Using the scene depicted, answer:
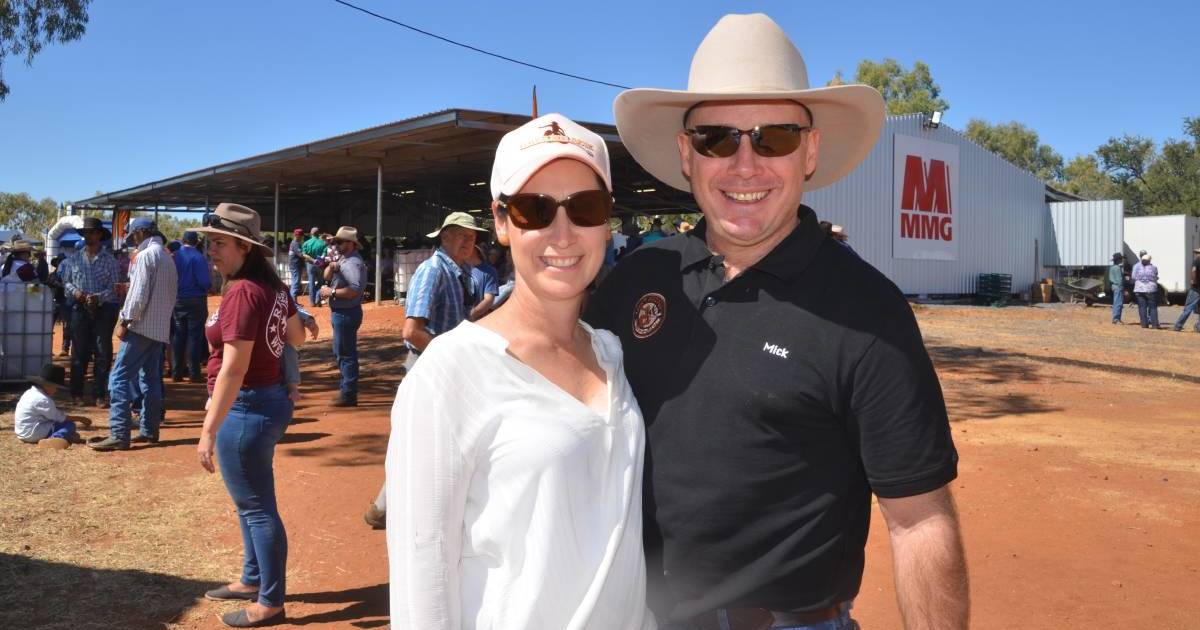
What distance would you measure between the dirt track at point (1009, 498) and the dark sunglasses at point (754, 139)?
3.20 meters

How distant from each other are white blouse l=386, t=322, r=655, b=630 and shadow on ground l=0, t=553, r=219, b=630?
3.73 metres

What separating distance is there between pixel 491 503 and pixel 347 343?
920 centimetres

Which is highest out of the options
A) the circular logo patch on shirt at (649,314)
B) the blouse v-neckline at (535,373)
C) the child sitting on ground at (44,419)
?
the circular logo patch on shirt at (649,314)

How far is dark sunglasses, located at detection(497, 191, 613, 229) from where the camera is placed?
1.91m

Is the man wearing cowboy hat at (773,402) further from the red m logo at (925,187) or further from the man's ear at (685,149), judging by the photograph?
the red m logo at (925,187)

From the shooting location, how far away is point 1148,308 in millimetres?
21969

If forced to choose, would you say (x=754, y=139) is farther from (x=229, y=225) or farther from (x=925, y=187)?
(x=925, y=187)

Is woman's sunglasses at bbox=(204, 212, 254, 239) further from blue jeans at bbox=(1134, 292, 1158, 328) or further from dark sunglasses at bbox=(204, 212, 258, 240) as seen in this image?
blue jeans at bbox=(1134, 292, 1158, 328)

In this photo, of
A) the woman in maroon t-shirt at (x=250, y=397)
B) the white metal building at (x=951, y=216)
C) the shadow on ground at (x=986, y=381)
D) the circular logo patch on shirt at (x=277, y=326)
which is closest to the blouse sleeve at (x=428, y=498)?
the woman in maroon t-shirt at (x=250, y=397)

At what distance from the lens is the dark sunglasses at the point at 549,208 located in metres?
1.91

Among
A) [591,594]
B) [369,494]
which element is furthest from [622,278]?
[369,494]

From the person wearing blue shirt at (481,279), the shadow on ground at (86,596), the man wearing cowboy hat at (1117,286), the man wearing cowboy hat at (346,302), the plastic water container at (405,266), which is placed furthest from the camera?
the man wearing cowboy hat at (1117,286)

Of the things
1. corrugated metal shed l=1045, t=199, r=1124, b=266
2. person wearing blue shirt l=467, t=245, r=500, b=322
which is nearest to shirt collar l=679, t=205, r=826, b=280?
person wearing blue shirt l=467, t=245, r=500, b=322

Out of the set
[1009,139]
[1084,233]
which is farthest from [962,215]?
[1009,139]
